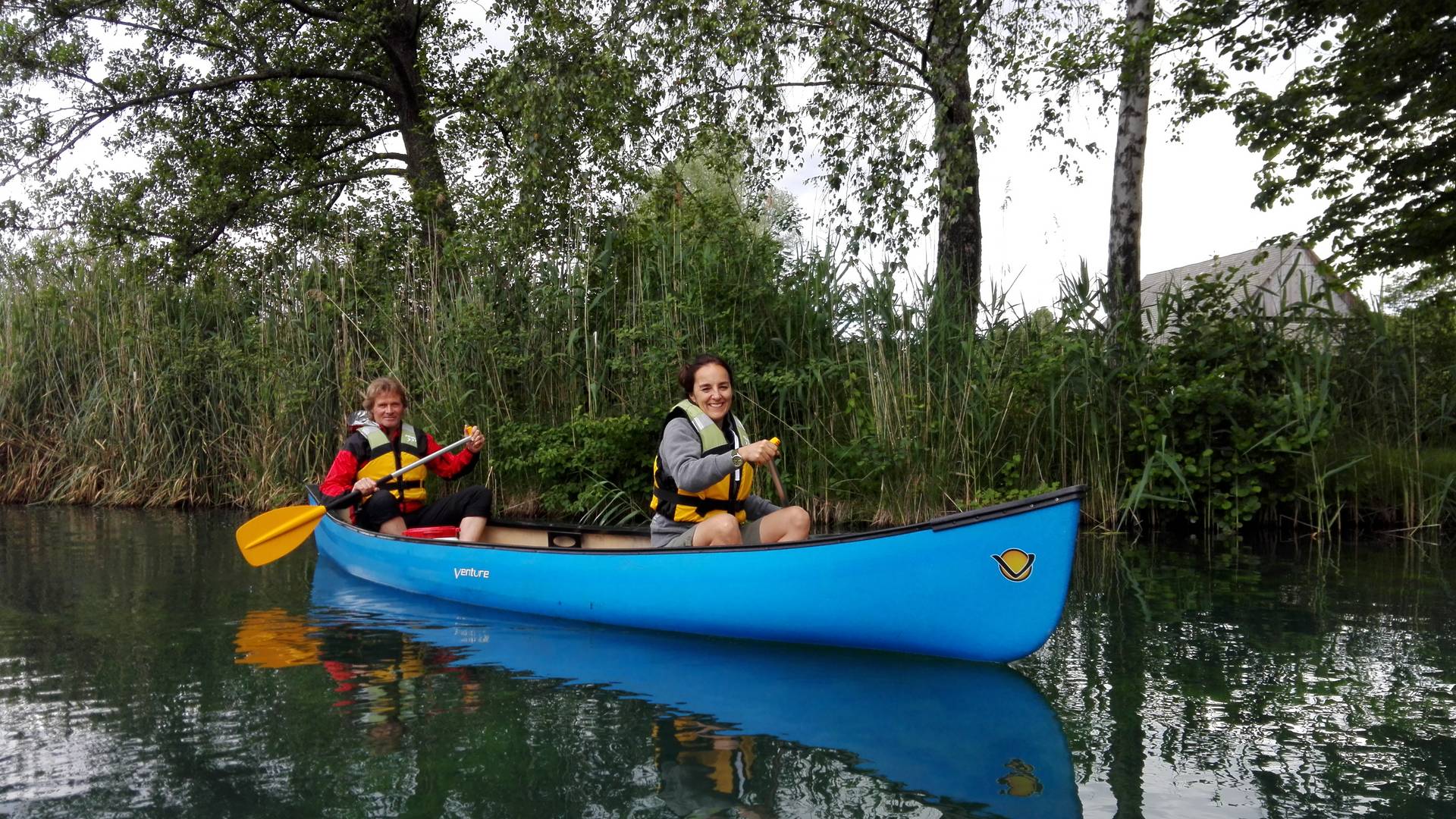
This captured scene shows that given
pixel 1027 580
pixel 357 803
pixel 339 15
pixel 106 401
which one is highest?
pixel 339 15

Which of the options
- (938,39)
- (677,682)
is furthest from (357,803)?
(938,39)

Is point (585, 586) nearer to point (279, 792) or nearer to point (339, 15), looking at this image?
point (279, 792)

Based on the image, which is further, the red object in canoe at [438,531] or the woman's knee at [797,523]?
the red object in canoe at [438,531]

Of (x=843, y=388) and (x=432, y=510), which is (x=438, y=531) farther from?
(x=843, y=388)

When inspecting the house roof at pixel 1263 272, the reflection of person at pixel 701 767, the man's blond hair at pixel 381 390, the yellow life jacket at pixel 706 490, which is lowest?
the reflection of person at pixel 701 767

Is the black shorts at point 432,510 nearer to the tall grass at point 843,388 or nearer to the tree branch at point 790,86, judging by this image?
the tall grass at point 843,388

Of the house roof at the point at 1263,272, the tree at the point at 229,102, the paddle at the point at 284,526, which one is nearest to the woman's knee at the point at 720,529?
the paddle at the point at 284,526

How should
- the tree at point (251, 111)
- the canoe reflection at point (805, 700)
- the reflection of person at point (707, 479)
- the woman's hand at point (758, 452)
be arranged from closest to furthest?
the canoe reflection at point (805, 700) < the woman's hand at point (758, 452) < the reflection of person at point (707, 479) < the tree at point (251, 111)

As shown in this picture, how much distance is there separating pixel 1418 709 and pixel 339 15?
13648mm

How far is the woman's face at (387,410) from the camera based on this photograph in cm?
605

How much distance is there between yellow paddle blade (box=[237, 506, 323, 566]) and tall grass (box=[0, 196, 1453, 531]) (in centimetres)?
186

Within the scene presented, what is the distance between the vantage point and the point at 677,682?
12.3ft

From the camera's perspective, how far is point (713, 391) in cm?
448

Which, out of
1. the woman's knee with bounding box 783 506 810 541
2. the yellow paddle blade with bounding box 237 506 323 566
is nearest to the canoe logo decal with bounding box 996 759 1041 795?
the woman's knee with bounding box 783 506 810 541
